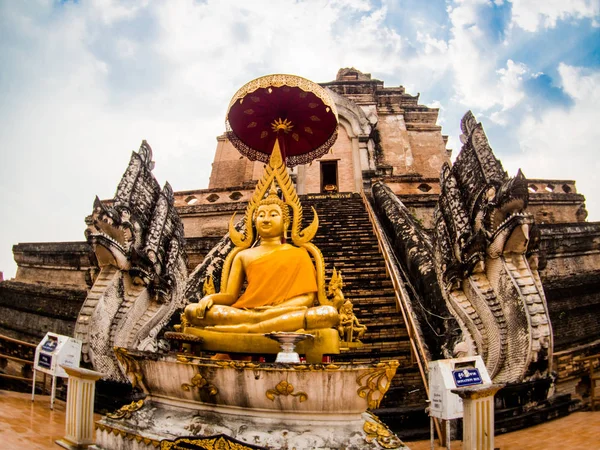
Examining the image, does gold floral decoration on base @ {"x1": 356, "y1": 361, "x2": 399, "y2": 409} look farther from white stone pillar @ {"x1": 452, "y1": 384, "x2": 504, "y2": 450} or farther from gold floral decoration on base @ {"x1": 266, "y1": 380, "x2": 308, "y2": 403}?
white stone pillar @ {"x1": 452, "y1": 384, "x2": 504, "y2": 450}

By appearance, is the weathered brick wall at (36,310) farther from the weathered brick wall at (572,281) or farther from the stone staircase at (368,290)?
→ the weathered brick wall at (572,281)

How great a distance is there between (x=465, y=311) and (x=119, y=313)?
17.5ft

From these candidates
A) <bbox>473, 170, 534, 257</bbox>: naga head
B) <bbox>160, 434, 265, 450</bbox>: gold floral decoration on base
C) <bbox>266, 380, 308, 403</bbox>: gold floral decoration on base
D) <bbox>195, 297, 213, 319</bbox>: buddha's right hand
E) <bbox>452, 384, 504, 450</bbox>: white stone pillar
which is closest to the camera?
<bbox>160, 434, 265, 450</bbox>: gold floral decoration on base

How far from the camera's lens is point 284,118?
686 centimetres

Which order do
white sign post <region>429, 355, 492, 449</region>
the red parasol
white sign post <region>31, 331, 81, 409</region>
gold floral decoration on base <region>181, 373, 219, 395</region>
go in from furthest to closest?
the red parasol, white sign post <region>31, 331, 81, 409</region>, white sign post <region>429, 355, 492, 449</region>, gold floral decoration on base <region>181, 373, 219, 395</region>

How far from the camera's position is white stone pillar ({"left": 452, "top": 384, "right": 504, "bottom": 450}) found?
3.69m

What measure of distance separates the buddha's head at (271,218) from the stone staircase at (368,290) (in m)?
1.81

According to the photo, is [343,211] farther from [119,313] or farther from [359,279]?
[119,313]

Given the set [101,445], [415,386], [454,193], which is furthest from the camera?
[454,193]

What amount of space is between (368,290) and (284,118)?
3.59 m

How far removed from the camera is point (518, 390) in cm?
539

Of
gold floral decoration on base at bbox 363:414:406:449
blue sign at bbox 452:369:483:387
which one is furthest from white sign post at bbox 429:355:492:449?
gold floral decoration on base at bbox 363:414:406:449

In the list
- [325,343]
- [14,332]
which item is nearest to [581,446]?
[325,343]

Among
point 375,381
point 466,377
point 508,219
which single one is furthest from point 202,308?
point 508,219
